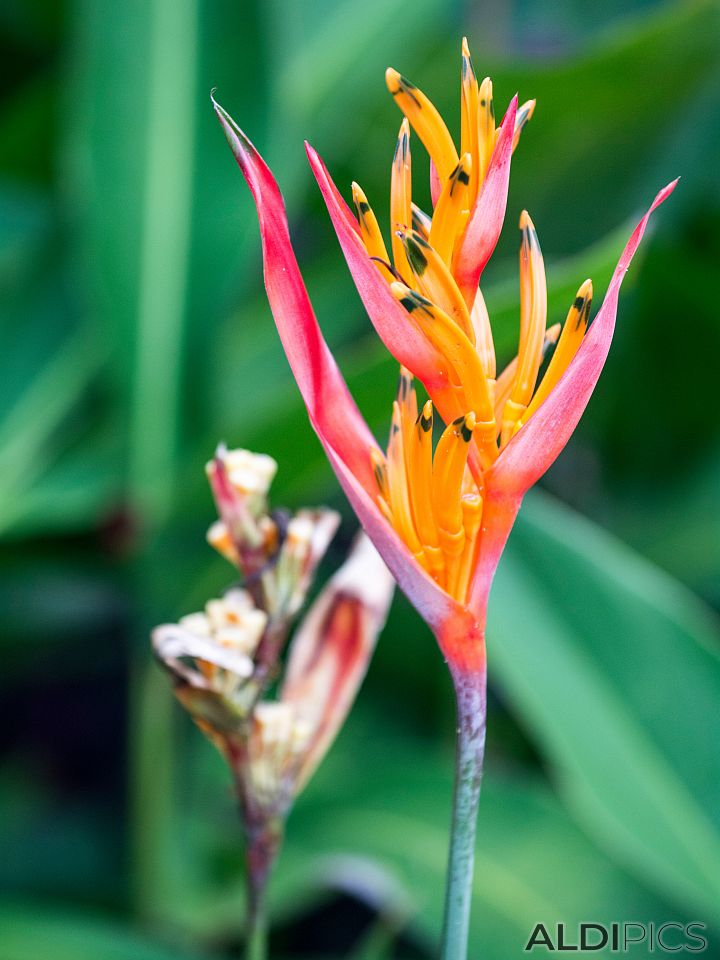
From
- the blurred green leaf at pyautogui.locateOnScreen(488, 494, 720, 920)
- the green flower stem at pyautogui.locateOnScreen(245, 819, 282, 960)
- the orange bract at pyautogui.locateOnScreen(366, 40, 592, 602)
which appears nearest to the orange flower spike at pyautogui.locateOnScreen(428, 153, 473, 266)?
the orange bract at pyautogui.locateOnScreen(366, 40, 592, 602)

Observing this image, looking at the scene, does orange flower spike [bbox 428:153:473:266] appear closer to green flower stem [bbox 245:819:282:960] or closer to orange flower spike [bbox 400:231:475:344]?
orange flower spike [bbox 400:231:475:344]

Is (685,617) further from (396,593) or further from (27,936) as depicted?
(27,936)

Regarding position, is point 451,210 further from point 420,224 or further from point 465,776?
point 465,776

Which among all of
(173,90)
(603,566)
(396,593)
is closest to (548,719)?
(603,566)

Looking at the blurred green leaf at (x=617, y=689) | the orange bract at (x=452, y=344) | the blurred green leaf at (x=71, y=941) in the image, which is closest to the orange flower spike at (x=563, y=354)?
the orange bract at (x=452, y=344)

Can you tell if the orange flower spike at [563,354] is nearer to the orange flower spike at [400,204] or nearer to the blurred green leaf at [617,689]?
the orange flower spike at [400,204]

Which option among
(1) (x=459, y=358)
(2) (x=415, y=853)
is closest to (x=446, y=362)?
(1) (x=459, y=358)

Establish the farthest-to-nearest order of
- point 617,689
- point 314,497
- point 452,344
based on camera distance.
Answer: point 314,497
point 617,689
point 452,344
